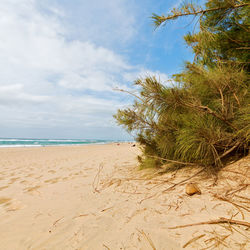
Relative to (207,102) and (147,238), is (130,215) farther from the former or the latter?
(207,102)

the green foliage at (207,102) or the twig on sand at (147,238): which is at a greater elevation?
the green foliage at (207,102)

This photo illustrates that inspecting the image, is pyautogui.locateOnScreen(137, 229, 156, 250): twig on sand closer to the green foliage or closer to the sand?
the sand

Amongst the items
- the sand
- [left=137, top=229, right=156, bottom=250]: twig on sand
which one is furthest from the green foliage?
[left=137, top=229, right=156, bottom=250]: twig on sand

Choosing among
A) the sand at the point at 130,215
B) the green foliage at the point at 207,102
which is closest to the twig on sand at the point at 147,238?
the sand at the point at 130,215

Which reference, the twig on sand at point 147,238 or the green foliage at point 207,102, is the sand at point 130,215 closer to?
the twig on sand at point 147,238

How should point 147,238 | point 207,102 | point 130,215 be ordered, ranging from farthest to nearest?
1. point 207,102
2. point 130,215
3. point 147,238

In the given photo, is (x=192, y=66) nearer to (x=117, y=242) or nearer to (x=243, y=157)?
(x=243, y=157)

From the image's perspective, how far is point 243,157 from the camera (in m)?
2.33

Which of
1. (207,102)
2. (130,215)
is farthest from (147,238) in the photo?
(207,102)

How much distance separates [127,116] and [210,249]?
2192mm

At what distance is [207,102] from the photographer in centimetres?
250

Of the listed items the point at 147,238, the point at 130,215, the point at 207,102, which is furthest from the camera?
the point at 207,102

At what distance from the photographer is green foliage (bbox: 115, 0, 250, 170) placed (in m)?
2.09

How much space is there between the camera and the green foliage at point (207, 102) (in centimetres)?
209
